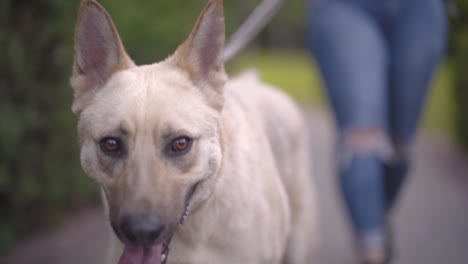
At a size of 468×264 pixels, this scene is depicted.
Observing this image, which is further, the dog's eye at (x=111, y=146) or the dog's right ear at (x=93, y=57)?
A: the dog's right ear at (x=93, y=57)

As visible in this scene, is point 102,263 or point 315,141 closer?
point 102,263

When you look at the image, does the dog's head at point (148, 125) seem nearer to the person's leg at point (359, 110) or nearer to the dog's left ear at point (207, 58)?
the dog's left ear at point (207, 58)

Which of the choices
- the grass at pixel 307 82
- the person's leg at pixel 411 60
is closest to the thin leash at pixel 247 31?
the grass at pixel 307 82

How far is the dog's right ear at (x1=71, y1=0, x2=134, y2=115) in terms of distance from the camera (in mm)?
2961

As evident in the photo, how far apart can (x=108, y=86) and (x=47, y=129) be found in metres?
2.85

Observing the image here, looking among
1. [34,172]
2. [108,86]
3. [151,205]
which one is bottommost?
[34,172]

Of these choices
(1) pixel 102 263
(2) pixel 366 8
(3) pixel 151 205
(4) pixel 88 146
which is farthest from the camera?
(1) pixel 102 263

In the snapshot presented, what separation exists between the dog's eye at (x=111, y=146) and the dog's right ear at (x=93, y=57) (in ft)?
0.97

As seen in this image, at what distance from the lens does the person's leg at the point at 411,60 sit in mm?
4316

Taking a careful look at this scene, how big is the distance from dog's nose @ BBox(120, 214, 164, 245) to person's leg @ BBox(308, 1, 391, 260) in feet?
6.09

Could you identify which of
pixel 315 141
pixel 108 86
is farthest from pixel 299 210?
pixel 315 141

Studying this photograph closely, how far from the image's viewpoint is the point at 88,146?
288 centimetres

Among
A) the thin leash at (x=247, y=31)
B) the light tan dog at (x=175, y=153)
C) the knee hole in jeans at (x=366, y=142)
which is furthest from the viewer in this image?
the thin leash at (x=247, y=31)

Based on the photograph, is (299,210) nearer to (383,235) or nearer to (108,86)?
(383,235)
